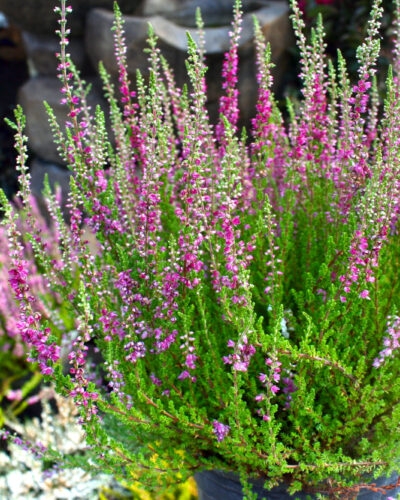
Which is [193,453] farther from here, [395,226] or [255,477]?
[395,226]

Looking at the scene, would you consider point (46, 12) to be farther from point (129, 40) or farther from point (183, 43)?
point (183, 43)

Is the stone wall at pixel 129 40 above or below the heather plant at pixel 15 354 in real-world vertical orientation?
above

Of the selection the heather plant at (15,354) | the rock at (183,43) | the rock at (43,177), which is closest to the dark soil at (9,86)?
the rock at (43,177)

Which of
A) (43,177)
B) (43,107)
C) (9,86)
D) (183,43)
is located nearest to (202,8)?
(183,43)

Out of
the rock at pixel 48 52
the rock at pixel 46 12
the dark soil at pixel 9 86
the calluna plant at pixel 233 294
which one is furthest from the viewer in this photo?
the dark soil at pixel 9 86

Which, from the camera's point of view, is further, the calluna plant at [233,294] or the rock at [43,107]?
the rock at [43,107]

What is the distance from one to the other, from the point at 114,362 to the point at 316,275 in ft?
2.36

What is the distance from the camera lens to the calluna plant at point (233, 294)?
1.30 meters

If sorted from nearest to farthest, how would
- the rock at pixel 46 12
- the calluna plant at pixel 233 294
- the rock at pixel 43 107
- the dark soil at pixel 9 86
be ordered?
the calluna plant at pixel 233 294 < the rock at pixel 46 12 < the rock at pixel 43 107 < the dark soil at pixel 9 86

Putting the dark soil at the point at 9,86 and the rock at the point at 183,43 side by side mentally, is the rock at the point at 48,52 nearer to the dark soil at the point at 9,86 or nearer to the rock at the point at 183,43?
the rock at the point at 183,43

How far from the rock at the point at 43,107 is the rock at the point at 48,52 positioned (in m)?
0.12

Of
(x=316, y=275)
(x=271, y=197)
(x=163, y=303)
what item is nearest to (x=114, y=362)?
(x=163, y=303)

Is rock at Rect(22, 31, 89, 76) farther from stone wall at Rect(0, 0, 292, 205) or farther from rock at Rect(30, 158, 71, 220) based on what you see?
rock at Rect(30, 158, 71, 220)

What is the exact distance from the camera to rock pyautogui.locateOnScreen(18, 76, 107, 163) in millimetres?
4922
